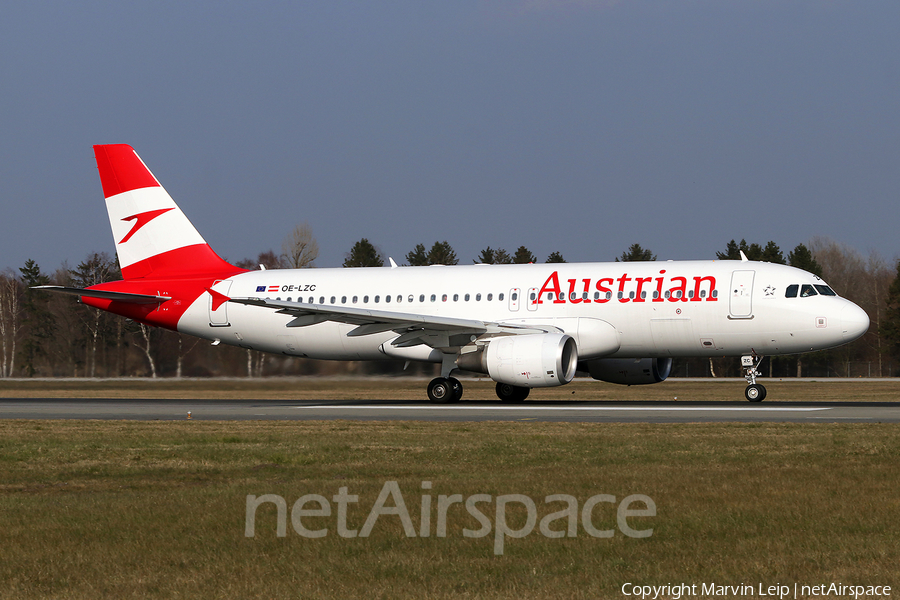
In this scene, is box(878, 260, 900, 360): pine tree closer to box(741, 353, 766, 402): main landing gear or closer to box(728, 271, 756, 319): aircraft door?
box(741, 353, 766, 402): main landing gear

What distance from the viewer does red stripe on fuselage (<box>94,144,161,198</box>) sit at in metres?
31.4

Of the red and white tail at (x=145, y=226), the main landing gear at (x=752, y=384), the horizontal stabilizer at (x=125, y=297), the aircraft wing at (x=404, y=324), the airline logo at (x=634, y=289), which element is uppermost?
the red and white tail at (x=145, y=226)

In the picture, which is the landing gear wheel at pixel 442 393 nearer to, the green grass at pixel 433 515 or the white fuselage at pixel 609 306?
the white fuselage at pixel 609 306

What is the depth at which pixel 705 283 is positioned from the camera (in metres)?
25.2

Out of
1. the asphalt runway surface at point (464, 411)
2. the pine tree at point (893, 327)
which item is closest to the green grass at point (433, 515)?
the asphalt runway surface at point (464, 411)

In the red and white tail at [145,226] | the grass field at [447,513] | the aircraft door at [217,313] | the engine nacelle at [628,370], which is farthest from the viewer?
the red and white tail at [145,226]

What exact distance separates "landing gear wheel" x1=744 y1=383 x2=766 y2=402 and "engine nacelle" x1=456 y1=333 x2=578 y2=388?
185 inches

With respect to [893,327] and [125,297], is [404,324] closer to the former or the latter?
[125,297]

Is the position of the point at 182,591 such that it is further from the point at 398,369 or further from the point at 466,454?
the point at 398,369

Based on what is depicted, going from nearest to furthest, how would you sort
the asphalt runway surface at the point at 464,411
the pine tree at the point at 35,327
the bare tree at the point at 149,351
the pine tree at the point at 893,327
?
the asphalt runway surface at the point at 464,411, the bare tree at the point at 149,351, the pine tree at the point at 35,327, the pine tree at the point at 893,327

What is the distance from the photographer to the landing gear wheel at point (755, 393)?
25484mm

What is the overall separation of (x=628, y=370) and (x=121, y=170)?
17.0 meters

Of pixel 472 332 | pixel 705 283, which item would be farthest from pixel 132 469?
pixel 705 283

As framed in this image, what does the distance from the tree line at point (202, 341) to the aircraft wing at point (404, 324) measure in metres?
4.41
